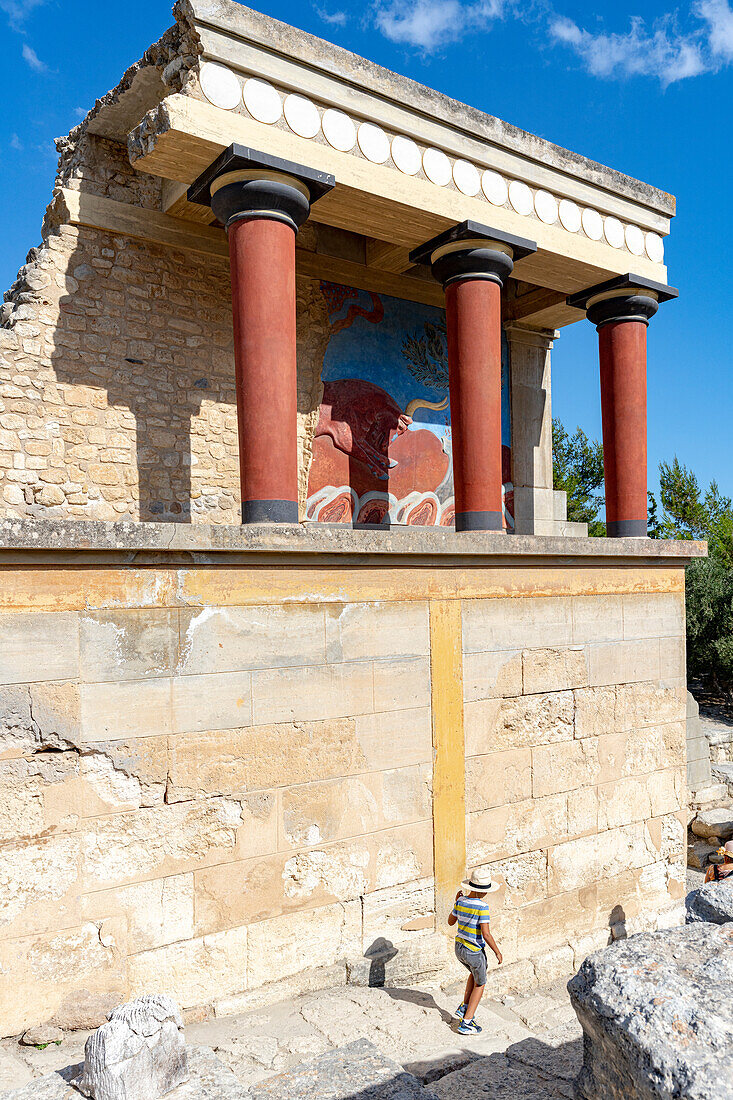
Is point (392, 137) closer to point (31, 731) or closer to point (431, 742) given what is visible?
point (431, 742)

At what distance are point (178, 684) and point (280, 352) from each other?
2507 millimetres

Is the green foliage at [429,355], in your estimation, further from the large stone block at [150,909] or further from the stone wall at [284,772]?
the large stone block at [150,909]

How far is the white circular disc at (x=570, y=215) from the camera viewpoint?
7.60 m

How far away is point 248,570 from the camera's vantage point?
14.5 feet

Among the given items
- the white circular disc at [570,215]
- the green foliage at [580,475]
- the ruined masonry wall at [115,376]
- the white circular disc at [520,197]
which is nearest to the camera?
the ruined masonry wall at [115,376]

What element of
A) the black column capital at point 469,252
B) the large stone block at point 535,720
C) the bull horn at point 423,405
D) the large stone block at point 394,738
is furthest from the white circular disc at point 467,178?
the large stone block at point 394,738

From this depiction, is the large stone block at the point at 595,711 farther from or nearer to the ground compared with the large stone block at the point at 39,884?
farther from the ground

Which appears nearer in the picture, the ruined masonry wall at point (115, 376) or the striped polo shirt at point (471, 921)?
the striped polo shirt at point (471, 921)

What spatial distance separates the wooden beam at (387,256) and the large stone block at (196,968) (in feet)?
20.1

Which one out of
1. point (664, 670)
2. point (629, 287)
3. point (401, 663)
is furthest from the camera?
point (629, 287)

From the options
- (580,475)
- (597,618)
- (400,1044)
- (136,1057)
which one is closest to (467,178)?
(597,618)

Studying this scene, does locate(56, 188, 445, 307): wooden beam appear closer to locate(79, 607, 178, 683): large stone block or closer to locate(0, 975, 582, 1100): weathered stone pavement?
locate(79, 607, 178, 683): large stone block

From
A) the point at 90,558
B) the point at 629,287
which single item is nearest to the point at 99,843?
the point at 90,558

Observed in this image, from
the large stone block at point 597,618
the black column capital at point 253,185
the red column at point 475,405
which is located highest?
the black column capital at point 253,185
